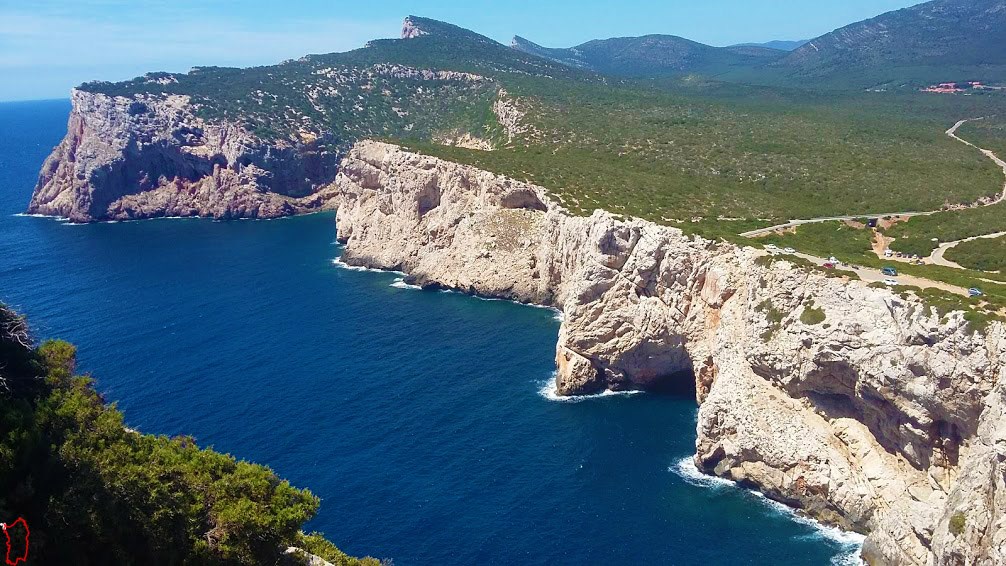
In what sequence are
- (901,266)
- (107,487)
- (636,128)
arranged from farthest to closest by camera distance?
(636,128)
(901,266)
(107,487)

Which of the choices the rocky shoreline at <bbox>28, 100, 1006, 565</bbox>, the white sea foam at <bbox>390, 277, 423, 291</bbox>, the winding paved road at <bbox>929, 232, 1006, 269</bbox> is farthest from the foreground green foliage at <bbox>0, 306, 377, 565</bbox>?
the white sea foam at <bbox>390, 277, 423, 291</bbox>

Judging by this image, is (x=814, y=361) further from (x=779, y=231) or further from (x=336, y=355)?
(x=336, y=355)

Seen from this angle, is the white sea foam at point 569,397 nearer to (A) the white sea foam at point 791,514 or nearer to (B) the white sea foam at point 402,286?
(A) the white sea foam at point 791,514

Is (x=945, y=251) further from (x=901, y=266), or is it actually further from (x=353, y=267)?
(x=353, y=267)

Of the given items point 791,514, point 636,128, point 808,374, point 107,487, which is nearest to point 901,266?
point 808,374

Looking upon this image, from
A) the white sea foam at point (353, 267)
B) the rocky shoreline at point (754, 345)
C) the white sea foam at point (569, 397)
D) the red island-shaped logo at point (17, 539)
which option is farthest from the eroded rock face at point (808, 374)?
the red island-shaped logo at point (17, 539)

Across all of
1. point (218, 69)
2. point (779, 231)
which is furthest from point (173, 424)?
point (218, 69)

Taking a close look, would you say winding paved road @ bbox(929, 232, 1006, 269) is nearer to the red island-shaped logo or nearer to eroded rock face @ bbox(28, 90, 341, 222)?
the red island-shaped logo
